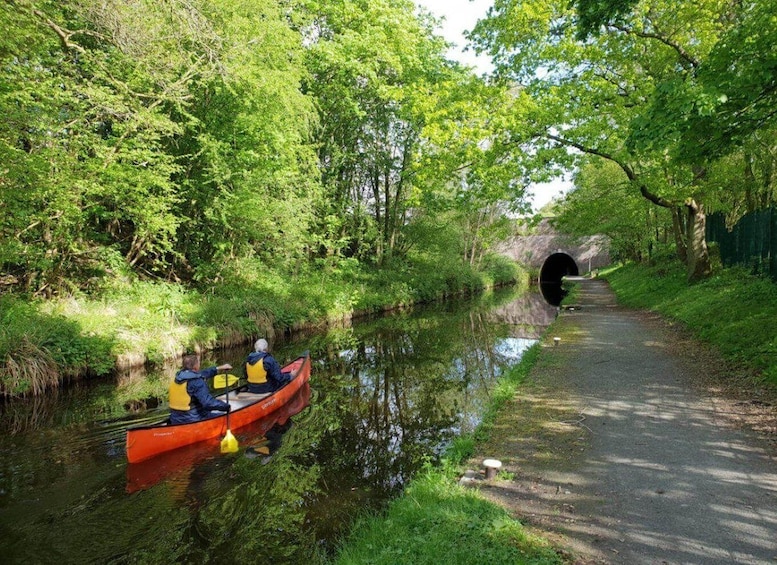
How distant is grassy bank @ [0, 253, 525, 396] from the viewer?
402 inches

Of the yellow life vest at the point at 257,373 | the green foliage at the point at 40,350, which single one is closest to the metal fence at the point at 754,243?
the yellow life vest at the point at 257,373

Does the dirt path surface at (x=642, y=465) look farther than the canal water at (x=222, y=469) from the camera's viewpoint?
Answer: No

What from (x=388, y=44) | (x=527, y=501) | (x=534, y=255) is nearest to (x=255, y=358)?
(x=527, y=501)

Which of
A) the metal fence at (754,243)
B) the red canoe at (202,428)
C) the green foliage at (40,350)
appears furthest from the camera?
the metal fence at (754,243)

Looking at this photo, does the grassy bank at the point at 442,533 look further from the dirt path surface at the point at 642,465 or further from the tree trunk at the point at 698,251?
the tree trunk at the point at 698,251

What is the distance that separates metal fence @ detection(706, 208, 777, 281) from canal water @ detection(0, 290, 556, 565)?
7.31 meters

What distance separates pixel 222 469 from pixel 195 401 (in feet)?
4.95

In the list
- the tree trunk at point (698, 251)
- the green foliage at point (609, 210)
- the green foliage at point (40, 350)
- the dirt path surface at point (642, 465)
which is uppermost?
the green foliage at point (609, 210)

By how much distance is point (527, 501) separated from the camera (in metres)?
4.64

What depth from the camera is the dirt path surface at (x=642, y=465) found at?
386 centimetres

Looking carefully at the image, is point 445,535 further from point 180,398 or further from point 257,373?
point 257,373

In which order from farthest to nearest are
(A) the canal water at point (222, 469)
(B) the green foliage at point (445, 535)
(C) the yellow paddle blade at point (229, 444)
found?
(C) the yellow paddle blade at point (229, 444)
(A) the canal water at point (222, 469)
(B) the green foliage at point (445, 535)

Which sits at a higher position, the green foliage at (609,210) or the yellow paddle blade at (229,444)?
the green foliage at (609,210)

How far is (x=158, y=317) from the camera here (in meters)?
13.5
